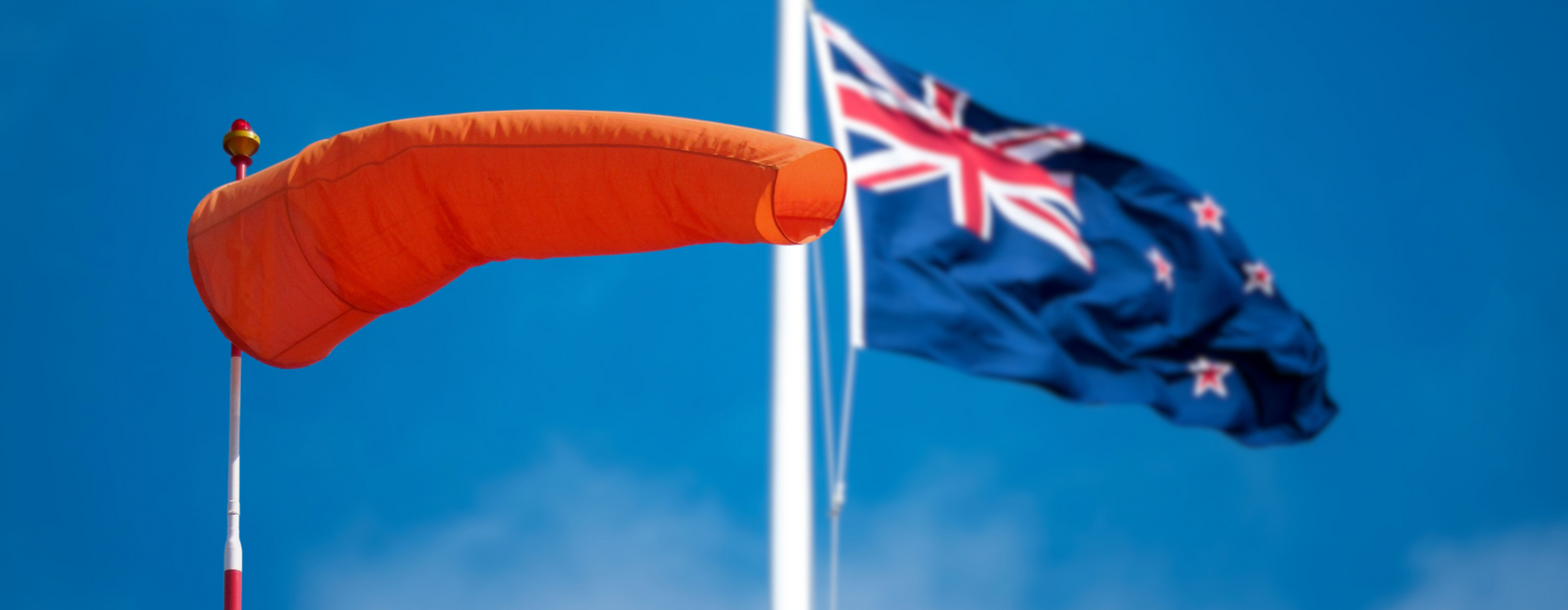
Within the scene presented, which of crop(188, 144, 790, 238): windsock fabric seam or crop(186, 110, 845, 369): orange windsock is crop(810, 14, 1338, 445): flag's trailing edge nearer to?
crop(186, 110, 845, 369): orange windsock

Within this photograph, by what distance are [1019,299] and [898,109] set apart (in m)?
2.49

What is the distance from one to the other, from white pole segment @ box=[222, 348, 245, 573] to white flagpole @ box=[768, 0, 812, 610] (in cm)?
604

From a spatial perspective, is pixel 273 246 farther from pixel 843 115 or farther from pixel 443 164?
pixel 843 115

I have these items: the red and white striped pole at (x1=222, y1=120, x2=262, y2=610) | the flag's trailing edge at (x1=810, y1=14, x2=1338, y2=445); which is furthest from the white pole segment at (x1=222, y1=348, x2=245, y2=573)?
the flag's trailing edge at (x1=810, y1=14, x2=1338, y2=445)

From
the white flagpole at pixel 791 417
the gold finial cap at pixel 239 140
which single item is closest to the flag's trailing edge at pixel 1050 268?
the white flagpole at pixel 791 417

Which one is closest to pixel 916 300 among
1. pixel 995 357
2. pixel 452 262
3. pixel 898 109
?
pixel 995 357

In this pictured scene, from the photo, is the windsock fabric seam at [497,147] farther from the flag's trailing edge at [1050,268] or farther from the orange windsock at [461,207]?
the flag's trailing edge at [1050,268]

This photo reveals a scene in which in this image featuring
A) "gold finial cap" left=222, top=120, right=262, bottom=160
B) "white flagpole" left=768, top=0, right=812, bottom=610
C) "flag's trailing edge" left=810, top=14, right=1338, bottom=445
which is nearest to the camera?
"gold finial cap" left=222, top=120, right=262, bottom=160

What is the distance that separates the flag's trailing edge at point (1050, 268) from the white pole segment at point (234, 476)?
27.0ft

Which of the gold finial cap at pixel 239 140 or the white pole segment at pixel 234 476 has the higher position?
the gold finial cap at pixel 239 140

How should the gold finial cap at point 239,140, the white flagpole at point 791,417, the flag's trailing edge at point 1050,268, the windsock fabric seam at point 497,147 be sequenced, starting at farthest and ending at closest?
the flag's trailing edge at point 1050,268
the white flagpole at point 791,417
the gold finial cap at point 239,140
the windsock fabric seam at point 497,147

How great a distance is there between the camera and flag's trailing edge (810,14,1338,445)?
17703 millimetres

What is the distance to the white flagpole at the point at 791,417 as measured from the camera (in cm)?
1435

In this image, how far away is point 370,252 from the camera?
341 inches
